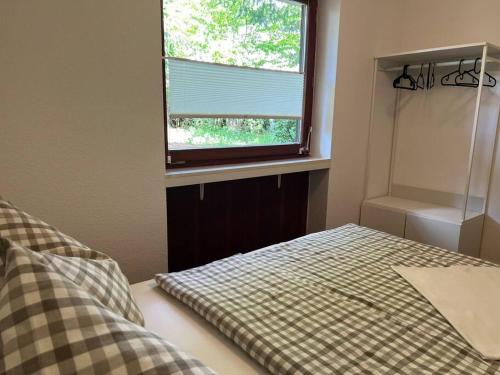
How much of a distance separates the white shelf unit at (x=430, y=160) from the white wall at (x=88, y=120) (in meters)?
1.89

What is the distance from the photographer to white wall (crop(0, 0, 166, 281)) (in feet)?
4.72

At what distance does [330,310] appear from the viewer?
4.19ft

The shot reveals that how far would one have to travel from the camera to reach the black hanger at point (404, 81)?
9.72ft

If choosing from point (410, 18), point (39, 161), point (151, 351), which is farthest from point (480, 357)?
point (410, 18)

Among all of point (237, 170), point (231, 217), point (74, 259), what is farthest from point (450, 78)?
point (74, 259)

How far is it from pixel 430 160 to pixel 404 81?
0.71 m

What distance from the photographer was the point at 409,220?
→ 275 centimetres

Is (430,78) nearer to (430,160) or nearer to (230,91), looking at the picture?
(430,160)

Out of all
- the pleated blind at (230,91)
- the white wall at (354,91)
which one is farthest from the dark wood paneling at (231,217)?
the pleated blind at (230,91)

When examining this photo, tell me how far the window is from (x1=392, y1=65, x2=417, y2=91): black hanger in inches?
32.1

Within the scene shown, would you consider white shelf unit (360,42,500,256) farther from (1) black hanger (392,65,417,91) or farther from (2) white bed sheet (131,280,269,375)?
(2) white bed sheet (131,280,269,375)

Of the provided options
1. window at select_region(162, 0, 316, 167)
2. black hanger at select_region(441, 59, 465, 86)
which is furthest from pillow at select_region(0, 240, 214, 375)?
black hanger at select_region(441, 59, 465, 86)

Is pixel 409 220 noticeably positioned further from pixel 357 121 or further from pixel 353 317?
pixel 353 317

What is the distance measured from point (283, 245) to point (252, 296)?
22.7 inches
